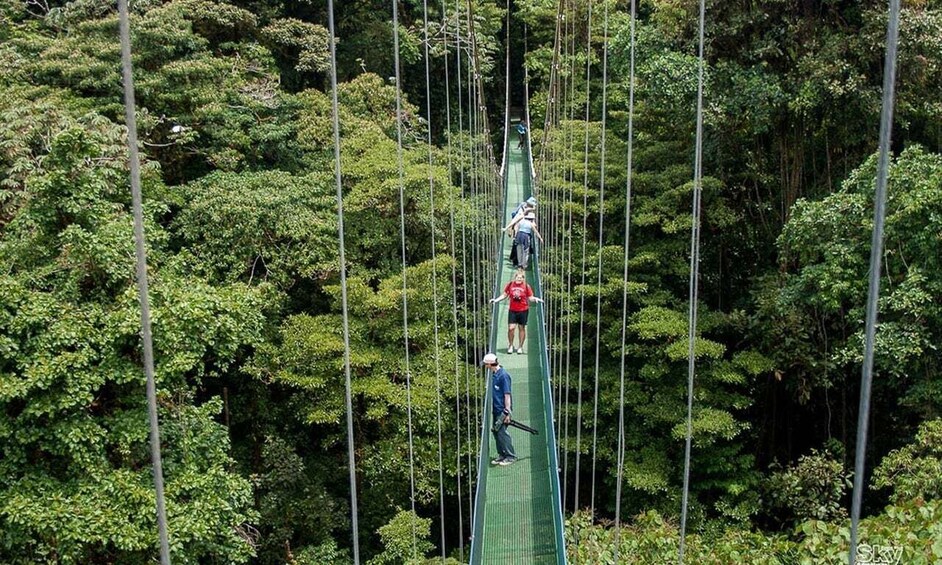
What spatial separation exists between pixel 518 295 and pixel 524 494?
1447 millimetres

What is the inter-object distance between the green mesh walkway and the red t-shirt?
0.44 meters

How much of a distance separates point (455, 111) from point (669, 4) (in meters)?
9.11

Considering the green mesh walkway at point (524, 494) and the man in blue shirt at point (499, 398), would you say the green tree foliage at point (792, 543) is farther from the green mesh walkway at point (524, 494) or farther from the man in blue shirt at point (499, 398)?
the man in blue shirt at point (499, 398)

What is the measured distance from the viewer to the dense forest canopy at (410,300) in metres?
5.50

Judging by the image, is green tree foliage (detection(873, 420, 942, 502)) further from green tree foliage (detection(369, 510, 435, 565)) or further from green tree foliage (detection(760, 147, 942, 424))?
green tree foliage (detection(369, 510, 435, 565))

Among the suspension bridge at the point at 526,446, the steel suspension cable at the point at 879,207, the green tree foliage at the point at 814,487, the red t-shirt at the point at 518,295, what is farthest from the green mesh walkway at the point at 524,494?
the steel suspension cable at the point at 879,207

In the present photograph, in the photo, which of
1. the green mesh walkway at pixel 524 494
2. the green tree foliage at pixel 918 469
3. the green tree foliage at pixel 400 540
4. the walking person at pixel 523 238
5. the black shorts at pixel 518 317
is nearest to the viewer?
the green mesh walkway at pixel 524 494

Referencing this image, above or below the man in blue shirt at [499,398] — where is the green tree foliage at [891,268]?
above

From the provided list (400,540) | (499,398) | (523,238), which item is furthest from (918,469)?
(400,540)

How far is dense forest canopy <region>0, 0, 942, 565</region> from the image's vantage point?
18.1 ft

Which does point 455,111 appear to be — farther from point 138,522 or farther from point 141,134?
point 138,522

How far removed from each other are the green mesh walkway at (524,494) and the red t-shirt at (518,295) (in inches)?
17.2

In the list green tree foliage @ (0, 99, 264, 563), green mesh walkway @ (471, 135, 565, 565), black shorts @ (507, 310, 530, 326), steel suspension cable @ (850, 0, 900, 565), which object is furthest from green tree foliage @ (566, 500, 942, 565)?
steel suspension cable @ (850, 0, 900, 565)

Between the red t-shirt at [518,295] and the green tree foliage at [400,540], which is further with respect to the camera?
the green tree foliage at [400,540]
